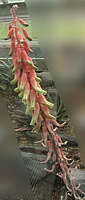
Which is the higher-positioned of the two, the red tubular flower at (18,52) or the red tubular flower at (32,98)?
the red tubular flower at (18,52)

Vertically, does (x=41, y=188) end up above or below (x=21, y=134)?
below

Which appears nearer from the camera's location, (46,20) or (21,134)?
(46,20)

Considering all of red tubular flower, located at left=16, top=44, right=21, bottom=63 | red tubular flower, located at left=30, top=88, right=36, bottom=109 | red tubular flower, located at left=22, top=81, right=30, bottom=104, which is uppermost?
red tubular flower, located at left=16, top=44, right=21, bottom=63

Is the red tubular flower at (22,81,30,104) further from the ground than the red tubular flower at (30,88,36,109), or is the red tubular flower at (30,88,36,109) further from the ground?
the red tubular flower at (22,81,30,104)

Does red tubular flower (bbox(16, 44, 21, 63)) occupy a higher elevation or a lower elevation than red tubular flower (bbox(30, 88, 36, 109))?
higher

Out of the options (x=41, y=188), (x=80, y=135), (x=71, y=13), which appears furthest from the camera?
(x=41, y=188)

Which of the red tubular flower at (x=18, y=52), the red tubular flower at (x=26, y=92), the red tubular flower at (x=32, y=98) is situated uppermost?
the red tubular flower at (x=18, y=52)

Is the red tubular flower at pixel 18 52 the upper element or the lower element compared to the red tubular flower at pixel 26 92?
upper

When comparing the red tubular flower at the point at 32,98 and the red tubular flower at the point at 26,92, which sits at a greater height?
the red tubular flower at the point at 26,92

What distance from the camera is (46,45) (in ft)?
1.44

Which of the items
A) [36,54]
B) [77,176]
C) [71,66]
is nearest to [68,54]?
[71,66]

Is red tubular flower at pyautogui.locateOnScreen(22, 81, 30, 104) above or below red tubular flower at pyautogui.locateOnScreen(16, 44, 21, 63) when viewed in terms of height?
below

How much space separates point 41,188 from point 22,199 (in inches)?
3.4

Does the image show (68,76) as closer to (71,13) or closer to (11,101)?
(71,13)
